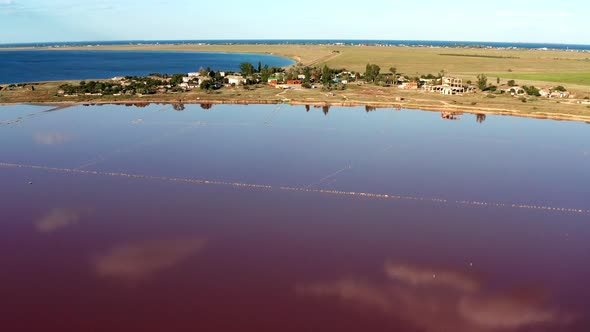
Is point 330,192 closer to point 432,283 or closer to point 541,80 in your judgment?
point 432,283

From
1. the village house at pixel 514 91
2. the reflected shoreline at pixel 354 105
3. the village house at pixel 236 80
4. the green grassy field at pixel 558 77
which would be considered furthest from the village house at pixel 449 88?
the village house at pixel 236 80

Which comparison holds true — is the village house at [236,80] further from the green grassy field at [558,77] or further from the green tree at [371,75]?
the green grassy field at [558,77]

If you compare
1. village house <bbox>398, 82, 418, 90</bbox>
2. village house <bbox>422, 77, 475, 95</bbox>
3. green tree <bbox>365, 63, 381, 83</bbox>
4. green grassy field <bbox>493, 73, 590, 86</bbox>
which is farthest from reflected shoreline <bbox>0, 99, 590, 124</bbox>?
green grassy field <bbox>493, 73, 590, 86</bbox>

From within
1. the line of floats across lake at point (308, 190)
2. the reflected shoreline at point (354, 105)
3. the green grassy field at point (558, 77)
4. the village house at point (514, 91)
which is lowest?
the line of floats across lake at point (308, 190)

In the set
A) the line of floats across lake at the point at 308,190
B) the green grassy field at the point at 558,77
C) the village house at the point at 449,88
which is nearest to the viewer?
the line of floats across lake at the point at 308,190

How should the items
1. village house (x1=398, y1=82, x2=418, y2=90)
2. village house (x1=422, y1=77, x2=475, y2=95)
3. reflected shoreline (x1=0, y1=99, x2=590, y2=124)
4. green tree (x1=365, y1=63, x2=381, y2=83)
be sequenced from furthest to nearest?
green tree (x1=365, y1=63, x2=381, y2=83), village house (x1=398, y1=82, x2=418, y2=90), village house (x1=422, y1=77, x2=475, y2=95), reflected shoreline (x1=0, y1=99, x2=590, y2=124)

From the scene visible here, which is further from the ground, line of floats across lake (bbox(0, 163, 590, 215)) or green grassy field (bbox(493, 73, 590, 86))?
green grassy field (bbox(493, 73, 590, 86))

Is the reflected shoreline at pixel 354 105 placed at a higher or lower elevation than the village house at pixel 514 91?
lower

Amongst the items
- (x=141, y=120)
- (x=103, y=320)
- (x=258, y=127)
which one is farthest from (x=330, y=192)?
(x=141, y=120)

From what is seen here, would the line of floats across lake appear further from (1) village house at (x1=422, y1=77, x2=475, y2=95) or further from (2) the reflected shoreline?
(1) village house at (x1=422, y1=77, x2=475, y2=95)

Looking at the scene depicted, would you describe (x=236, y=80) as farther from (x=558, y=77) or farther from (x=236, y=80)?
(x=558, y=77)

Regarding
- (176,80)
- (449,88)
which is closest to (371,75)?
(449,88)
